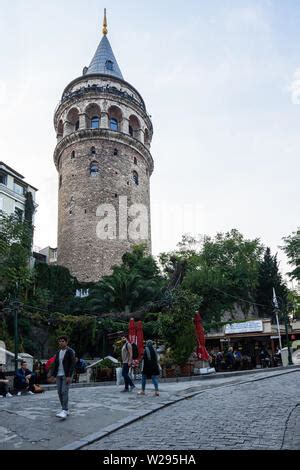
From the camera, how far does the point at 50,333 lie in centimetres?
2797

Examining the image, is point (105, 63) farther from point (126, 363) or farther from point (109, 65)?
point (126, 363)

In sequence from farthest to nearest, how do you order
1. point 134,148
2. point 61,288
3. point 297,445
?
1. point 134,148
2. point 61,288
3. point 297,445

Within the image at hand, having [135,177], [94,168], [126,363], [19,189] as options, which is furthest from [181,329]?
[135,177]

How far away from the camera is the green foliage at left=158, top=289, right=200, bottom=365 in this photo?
15.6 meters

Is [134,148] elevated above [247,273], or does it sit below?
above

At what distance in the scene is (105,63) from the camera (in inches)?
1769

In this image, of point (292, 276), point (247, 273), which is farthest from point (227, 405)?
point (247, 273)

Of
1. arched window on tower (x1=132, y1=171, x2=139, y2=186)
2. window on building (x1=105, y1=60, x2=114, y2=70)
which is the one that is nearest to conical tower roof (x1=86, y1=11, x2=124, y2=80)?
window on building (x1=105, y1=60, x2=114, y2=70)

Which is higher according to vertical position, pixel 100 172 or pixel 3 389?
pixel 100 172

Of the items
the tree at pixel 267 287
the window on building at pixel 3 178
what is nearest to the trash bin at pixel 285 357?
the tree at pixel 267 287

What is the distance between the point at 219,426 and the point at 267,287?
120 ft

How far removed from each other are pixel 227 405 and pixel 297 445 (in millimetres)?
3457

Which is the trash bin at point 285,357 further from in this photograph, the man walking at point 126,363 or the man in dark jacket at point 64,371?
the man in dark jacket at point 64,371
